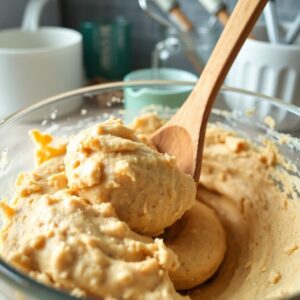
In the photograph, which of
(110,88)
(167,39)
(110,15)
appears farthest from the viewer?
(110,15)

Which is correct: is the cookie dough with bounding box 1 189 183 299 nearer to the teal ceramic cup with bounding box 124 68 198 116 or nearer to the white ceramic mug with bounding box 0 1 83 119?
the teal ceramic cup with bounding box 124 68 198 116

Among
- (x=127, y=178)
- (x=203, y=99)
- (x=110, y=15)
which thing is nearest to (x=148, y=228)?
(x=127, y=178)

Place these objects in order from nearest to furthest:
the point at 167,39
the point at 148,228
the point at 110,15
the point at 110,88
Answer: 1. the point at 148,228
2. the point at 110,88
3. the point at 167,39
4. the point at 110,15

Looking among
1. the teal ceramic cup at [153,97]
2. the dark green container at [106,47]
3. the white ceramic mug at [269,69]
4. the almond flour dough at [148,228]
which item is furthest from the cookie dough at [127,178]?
the dark green container at [106,47]

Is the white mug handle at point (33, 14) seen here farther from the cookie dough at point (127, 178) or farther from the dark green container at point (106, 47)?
the cookie dough at point (127, 178)

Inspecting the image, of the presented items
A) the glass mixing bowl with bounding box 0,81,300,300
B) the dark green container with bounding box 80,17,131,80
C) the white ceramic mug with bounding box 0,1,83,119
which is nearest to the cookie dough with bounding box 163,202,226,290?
the glass mixing bowl with bounding box 0,81,300,300

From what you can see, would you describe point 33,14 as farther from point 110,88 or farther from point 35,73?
point 110,88

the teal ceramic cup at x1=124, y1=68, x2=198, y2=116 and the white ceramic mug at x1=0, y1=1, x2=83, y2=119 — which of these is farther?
the white ceramic mug at x1=0, y1=1, x2=83, y2=119
